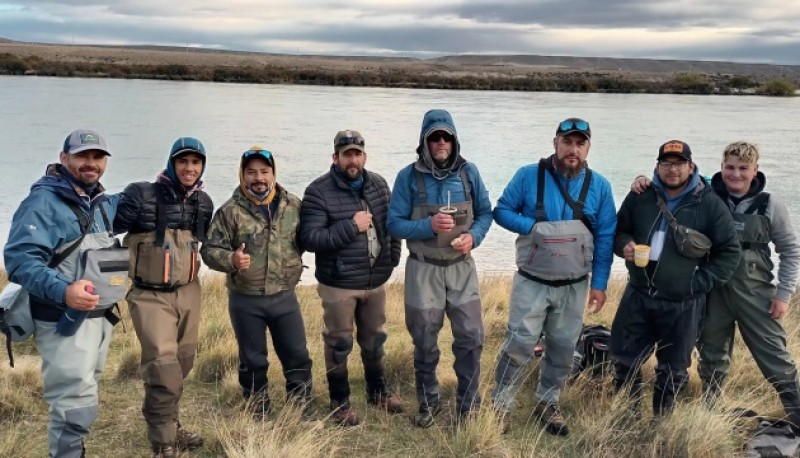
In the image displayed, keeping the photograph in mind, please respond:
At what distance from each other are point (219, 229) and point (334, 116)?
2312cm

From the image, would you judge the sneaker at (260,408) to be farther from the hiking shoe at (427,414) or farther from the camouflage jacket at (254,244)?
the hiking shoe at (427,414)

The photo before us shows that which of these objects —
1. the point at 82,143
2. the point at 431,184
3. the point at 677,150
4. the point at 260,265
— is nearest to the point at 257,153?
the point at 260,265

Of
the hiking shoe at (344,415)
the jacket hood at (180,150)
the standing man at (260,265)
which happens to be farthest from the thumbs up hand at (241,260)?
the hiking shoe at (344,415)

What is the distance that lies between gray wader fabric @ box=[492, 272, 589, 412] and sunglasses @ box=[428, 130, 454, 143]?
94 centimetres

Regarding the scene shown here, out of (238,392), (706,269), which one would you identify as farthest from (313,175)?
(706,269)

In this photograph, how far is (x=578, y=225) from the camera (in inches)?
155

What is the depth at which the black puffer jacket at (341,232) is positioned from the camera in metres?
3.91

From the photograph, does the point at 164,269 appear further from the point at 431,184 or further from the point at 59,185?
the point at 431,184

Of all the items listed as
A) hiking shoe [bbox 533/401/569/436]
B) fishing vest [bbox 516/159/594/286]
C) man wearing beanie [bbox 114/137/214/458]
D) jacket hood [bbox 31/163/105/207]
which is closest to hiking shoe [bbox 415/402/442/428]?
hiking shoe [bbox 533/401/569/436]

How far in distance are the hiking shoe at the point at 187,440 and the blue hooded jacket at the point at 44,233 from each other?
3.81 feet

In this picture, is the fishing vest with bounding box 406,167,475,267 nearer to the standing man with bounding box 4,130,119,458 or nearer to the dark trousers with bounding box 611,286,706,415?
the dark trousers with bounding box 611,286,706,415

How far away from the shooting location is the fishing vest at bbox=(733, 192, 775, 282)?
13.0 ft

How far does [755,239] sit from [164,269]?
333cm

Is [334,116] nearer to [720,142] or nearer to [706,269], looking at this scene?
[720,142]
